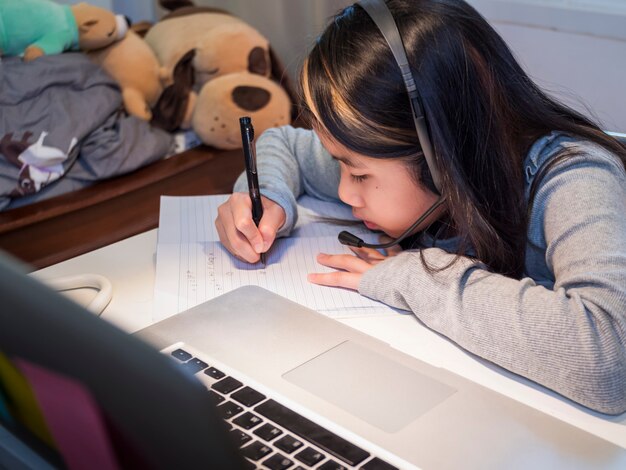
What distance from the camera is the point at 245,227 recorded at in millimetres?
912

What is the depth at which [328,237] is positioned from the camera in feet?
3.28

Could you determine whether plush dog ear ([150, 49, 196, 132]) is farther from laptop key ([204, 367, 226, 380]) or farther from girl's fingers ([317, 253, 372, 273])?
laptop key ([204, 367, 226, 380])

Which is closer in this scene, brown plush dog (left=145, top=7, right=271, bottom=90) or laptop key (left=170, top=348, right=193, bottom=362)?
laptop key (left=170, top=348, right=193, bottom=362)

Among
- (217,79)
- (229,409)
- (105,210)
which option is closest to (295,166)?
(105,210)

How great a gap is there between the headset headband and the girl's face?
0.16 feet

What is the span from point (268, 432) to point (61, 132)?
0.87 metres

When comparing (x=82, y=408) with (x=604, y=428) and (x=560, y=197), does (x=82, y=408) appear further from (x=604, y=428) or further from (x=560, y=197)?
(x=560, y=197)

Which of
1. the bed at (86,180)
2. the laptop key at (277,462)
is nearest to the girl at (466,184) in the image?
the laptop key at (277,462)

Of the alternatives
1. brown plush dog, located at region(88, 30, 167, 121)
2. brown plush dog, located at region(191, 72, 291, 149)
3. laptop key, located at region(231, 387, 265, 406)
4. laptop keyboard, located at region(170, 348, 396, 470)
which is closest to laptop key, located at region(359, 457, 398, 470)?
laptop keyboard, located at region(170, 348, 396, 470)

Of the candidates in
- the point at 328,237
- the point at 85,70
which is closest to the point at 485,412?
the point at 328,237

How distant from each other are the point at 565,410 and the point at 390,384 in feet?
0.49

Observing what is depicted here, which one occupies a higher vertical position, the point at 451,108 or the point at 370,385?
the point at 451,108

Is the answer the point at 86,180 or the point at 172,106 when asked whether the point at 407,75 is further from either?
the point at 172,106

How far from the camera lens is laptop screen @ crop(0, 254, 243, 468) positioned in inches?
12.5
